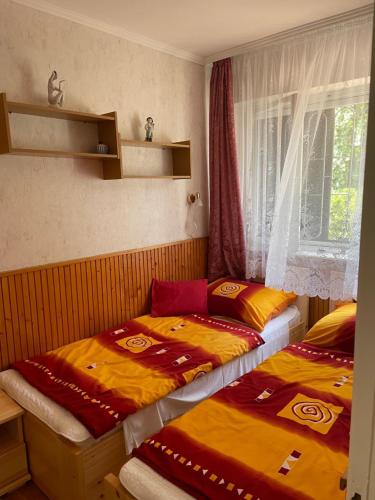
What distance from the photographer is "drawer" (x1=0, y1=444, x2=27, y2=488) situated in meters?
1.96

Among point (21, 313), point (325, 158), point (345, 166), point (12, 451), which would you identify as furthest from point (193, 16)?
point (12, 451)

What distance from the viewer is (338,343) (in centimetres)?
240

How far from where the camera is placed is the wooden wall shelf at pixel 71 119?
6.73ft

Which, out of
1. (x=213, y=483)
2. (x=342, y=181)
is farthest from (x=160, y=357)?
(x=342, y=181)

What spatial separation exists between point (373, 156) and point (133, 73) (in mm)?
2698

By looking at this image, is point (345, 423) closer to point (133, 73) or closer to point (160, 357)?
point (160, 357)

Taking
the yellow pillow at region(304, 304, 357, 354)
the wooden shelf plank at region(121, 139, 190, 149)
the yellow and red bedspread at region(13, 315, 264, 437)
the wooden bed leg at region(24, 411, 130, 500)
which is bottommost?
the wooden bed leg at region(24, 411, 130, 500)

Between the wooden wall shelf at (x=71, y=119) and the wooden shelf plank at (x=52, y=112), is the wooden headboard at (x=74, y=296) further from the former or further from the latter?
the wooden shelf plank at (x=52, y=112)

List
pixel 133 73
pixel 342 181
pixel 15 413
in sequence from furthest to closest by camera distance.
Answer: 1. pixel 133 73
2. pixel 342 181
3. pixel 15 413

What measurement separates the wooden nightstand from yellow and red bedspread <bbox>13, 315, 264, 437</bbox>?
162mm

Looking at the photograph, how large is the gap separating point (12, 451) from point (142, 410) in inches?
28.9

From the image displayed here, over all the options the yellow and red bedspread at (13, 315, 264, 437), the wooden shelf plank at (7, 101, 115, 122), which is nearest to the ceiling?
the wooden shelf plank at (7, 101, 115, 122)

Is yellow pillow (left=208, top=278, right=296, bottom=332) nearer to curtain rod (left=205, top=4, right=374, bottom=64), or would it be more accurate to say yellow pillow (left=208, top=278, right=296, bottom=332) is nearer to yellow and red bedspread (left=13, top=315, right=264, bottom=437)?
yellow and red bedspread (left=13, top=315, right=264, bottom=437)

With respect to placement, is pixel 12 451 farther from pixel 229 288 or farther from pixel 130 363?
pixel 229 288
